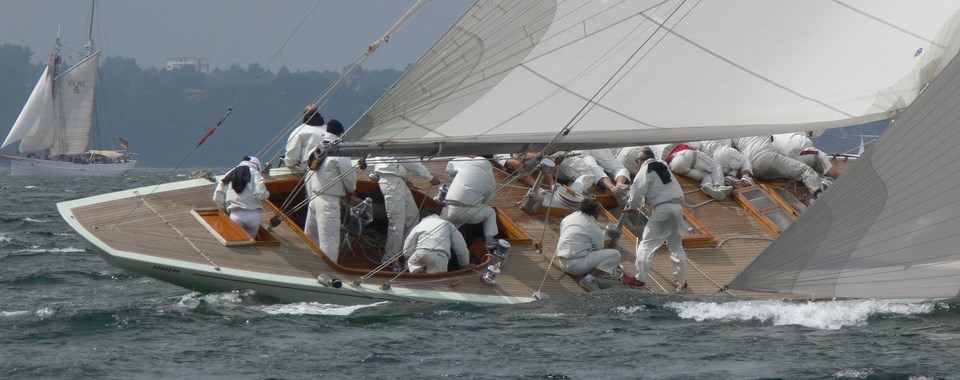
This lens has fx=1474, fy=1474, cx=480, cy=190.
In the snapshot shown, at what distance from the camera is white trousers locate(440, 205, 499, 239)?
1276 cm

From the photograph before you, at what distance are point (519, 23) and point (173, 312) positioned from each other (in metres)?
3.55

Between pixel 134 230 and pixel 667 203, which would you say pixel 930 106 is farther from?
pixel 134 230

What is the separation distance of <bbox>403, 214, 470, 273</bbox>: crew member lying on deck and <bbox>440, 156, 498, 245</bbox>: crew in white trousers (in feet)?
1.34

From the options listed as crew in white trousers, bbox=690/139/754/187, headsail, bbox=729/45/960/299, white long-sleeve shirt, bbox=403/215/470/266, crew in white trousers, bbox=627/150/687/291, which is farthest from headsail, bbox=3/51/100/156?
headsail, bbox=729/45/960/299

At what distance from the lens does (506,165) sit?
1492cm

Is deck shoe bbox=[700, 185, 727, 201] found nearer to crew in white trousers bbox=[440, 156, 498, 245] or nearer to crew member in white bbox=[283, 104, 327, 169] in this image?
crew in white trousers bbox=[440, 156, 498, 245]

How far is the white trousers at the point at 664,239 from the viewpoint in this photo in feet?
41.3

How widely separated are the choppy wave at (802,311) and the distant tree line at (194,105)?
130973 mm

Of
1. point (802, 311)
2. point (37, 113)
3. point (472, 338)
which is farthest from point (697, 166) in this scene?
point (37, 113)

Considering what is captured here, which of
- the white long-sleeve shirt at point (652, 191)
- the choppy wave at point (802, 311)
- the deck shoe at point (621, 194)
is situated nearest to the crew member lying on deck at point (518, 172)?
the deck shoe at point (621, 194)

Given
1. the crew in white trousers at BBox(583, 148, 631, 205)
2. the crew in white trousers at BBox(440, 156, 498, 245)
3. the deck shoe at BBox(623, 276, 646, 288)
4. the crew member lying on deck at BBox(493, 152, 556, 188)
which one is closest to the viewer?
the deck shoe at BBox(623, 276, 646, 288)

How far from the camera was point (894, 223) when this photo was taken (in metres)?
10.0

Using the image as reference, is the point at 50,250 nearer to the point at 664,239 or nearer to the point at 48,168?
the point at 664,239

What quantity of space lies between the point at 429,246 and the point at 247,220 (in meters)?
1.61
